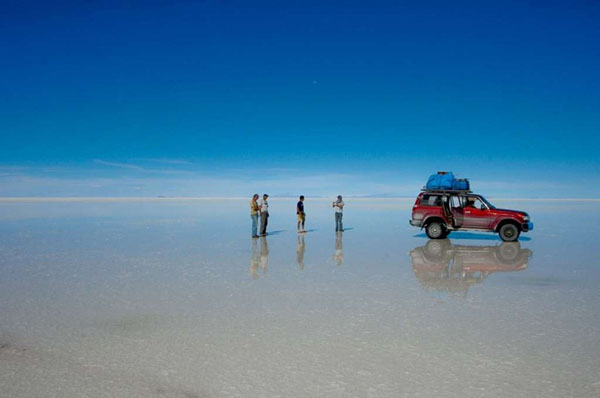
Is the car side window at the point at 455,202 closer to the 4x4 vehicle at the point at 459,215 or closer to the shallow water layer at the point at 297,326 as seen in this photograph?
the 4x4 vehicle at the point at 459,215

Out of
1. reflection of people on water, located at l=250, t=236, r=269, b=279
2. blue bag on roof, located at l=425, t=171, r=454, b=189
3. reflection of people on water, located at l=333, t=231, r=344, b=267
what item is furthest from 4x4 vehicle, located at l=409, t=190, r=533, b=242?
reflection of people on water, located at l=250, t=236, r=269, b=279

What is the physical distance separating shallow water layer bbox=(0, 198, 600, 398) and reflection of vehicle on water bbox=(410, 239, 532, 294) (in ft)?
0.31

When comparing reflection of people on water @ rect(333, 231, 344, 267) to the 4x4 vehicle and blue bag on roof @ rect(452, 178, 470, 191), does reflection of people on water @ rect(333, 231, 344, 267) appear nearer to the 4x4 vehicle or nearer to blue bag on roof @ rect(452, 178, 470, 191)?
the 4x4 vehicle

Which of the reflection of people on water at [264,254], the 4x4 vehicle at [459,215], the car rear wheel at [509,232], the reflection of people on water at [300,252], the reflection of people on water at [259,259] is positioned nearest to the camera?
the reflection of people on water at [259,259]

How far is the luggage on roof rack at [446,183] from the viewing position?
714 inches

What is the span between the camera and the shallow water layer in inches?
172

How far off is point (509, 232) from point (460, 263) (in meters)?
6.96

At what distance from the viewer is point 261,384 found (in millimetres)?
4312

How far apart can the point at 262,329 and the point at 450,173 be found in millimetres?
14455

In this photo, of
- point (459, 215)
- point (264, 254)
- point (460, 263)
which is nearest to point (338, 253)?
point (264, 254)

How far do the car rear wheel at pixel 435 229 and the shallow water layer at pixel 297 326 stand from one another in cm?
582

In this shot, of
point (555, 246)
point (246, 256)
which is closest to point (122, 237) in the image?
point (246, 256)

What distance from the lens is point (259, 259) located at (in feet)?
39.7

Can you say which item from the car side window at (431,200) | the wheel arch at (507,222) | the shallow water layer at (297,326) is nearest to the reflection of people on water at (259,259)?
the shallow water layer at (297,326)
